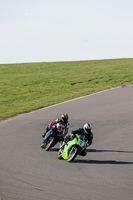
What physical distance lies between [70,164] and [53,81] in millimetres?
23706

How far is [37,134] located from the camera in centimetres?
1728

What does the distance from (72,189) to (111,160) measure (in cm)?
330

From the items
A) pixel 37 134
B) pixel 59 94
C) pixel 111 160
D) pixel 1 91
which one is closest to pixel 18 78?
pixel 1 91

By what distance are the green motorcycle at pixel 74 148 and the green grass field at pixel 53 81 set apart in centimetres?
A: 971

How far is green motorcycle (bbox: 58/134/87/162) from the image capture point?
12789mm

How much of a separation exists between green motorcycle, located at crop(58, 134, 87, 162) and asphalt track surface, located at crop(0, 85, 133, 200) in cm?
23

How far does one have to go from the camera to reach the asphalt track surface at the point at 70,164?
10133 millimetres

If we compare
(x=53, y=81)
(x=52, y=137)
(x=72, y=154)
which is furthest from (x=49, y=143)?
(x=53, y=81)

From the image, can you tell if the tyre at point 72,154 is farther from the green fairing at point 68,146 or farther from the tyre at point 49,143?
the tyre at point 49,143

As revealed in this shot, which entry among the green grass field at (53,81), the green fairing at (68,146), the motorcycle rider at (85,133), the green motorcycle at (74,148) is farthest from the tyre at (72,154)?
the green grass field at (53,81)

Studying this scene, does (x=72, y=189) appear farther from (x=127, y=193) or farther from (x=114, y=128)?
(x=114, y=128)

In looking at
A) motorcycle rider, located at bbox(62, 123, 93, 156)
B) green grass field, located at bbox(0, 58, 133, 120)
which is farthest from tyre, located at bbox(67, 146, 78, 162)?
green grass field, located at bbox(0, 58, 133, 120)

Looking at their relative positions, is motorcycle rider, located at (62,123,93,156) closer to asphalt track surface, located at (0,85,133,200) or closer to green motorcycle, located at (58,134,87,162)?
green motorcycle, located at (58,134,87,162)

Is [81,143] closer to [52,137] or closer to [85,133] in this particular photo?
[85,133]
